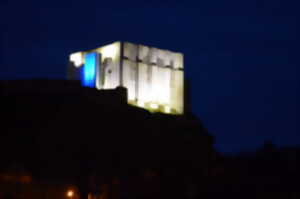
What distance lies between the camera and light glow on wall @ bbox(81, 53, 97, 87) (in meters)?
67.2

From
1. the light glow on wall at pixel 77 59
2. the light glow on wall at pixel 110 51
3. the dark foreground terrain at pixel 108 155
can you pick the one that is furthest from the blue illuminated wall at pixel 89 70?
the dark foreground terrain at pixel 108 155

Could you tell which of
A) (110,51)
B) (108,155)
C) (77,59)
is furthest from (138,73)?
(108,155)

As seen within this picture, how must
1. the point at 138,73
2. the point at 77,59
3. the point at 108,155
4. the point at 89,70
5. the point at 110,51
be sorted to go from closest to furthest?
the point at 108,155 → the point at 138,73 → the point at 110,51 → the point at 89,70 → the point at 77,59

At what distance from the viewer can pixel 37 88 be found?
2398 inches

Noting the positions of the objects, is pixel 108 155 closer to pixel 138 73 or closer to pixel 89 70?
pixel 138 73

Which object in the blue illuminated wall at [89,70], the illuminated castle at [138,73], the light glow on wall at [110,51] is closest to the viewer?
the illuminated castle at [138,73]

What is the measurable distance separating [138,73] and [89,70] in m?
6.03

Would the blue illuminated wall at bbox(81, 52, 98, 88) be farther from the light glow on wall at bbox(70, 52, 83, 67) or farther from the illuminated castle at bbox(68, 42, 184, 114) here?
the light glow on wall at bbox(70, 52, 83, 67)

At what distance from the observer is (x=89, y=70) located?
6800cm

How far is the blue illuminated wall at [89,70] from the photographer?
67.1m

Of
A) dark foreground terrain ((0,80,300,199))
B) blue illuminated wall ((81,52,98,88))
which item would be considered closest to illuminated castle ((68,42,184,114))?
blue illuminated wall ((81,52,98,88))

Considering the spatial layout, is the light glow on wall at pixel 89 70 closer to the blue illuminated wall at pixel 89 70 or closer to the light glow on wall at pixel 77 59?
the blue illuminated wall at pixel 89 70

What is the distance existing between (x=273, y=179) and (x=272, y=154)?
1593 centimetres

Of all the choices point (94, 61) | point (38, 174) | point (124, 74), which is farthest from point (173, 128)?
point (38, 174)
